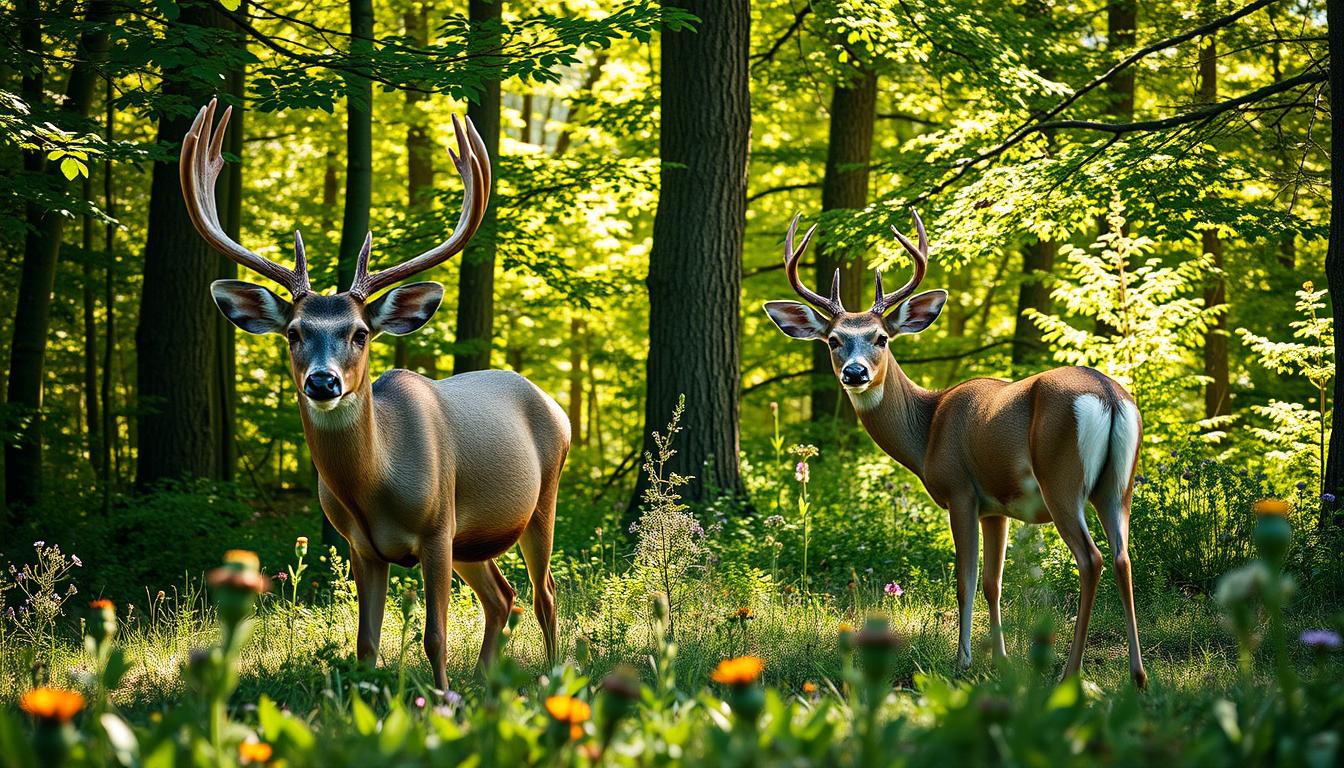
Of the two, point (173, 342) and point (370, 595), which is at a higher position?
point (173, 342)

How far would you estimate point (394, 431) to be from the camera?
14.9 ft

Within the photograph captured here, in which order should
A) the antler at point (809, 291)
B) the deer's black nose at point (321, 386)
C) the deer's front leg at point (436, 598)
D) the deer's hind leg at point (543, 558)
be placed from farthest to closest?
the antler at point (809, 291), the deer's hind leg at point (543, 558), the deer's front leg at point (436, 598), the deer's black nose at point (321, 386)

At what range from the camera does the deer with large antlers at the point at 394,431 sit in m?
4.30

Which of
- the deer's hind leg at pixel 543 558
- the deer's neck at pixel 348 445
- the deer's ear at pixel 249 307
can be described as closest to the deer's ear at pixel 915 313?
the deer's hind leg at pixel 543 558

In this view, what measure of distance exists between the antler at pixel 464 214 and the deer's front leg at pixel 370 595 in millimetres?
1017

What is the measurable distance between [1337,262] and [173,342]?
8786mm

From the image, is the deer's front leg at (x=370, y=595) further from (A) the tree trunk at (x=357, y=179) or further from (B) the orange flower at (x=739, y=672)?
(A) the tree trunk at (x=357, y=179)

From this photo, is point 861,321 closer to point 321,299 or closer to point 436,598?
point 436,598

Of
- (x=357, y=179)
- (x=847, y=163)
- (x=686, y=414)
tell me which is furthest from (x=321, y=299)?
(x=847, y=163)

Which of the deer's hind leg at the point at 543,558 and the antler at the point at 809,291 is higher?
the antler at the point at 809,291

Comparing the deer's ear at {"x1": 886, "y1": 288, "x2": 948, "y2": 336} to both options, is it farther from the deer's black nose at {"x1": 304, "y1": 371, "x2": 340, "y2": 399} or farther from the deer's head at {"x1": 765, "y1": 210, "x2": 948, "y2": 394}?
the deer's black nose at {"x1": 304, "y1": 371, "x2": 340, "y2": 399}

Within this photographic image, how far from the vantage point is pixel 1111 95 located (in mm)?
11594

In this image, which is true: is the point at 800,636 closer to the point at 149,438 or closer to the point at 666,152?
the point at 666,152

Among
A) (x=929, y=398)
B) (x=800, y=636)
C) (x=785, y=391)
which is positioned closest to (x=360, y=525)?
(x=800, y=636)
